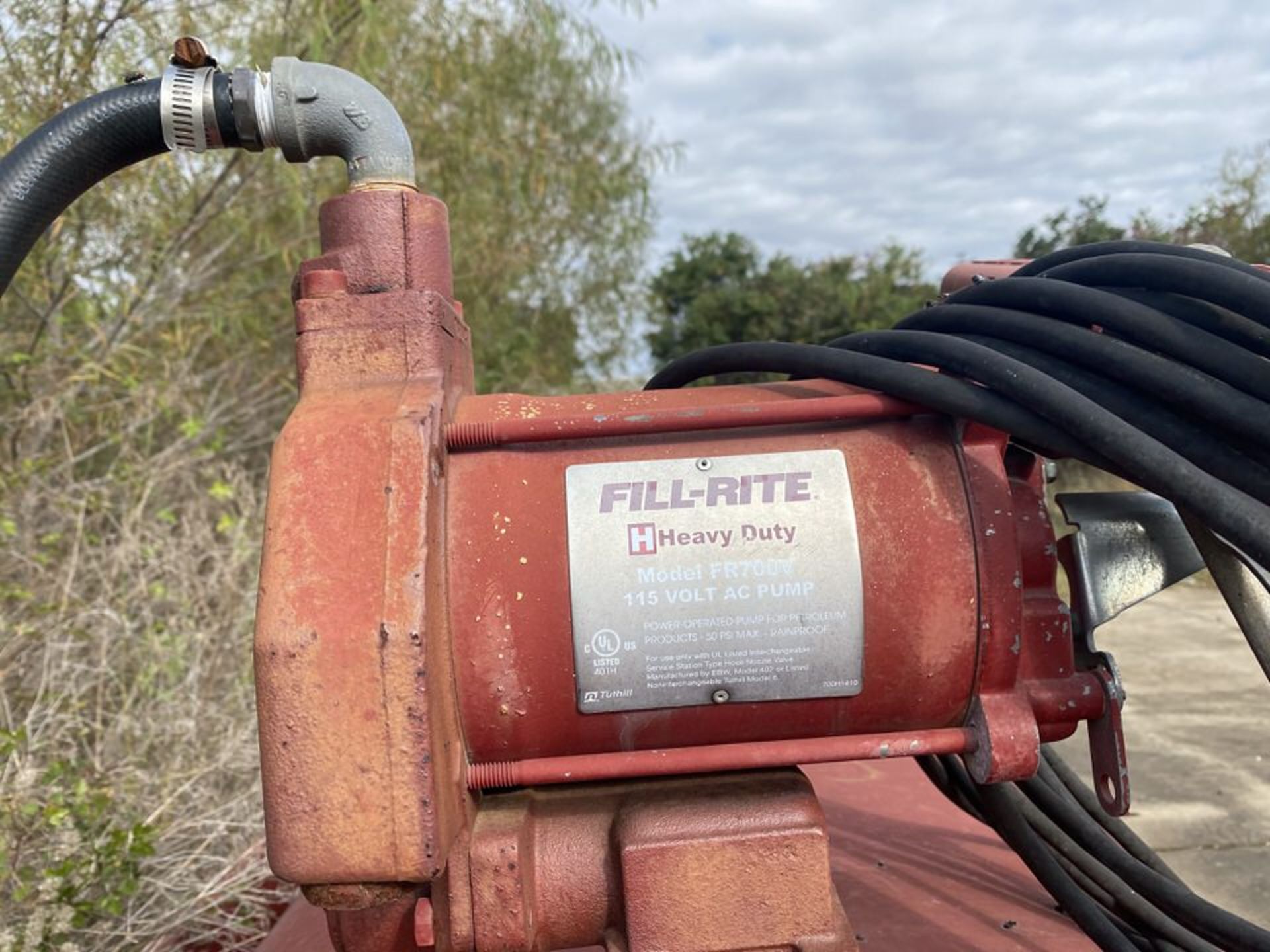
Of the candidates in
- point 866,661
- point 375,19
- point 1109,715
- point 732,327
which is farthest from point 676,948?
point 732,327

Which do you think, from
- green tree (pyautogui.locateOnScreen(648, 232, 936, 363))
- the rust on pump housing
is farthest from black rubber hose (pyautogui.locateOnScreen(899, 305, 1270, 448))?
green tree (pyautogui.locateOnScreen(648, 232, 936, 363))

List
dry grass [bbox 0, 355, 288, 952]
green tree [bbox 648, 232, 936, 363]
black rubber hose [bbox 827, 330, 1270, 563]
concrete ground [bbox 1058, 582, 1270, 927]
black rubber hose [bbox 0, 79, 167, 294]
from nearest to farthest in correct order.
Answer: black rubber hose [bbox 827, 330, 1270, 563] < black rubber hose [bbox 0, 79, 167, 294] < dry grass [bbox 0, 355, 288, 952] < concrete ground [bbox 1058, 582, 1270, 927] < green tree [bbox 648, 232, 936, 363]

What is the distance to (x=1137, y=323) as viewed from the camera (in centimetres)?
84

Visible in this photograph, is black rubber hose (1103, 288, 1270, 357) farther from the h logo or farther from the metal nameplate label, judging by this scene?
the h logo

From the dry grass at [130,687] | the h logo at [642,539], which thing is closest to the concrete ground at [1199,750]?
the h logo at [642,539]

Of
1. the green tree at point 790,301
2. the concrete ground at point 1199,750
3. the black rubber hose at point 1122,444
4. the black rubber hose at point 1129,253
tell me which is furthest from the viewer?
the green tree at point 790,301

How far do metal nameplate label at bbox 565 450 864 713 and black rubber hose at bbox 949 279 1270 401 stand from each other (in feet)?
0.93

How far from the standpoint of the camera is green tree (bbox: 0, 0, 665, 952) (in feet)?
5.94

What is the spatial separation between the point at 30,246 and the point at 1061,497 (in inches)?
49.4

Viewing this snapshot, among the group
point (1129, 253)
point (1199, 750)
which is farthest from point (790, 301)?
point (1129, 253)

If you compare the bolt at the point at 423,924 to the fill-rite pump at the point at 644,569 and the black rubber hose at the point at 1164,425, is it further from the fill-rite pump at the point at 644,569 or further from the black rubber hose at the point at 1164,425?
the black rubber hose at the point at 1164,425

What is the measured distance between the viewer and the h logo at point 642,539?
2.90 feet

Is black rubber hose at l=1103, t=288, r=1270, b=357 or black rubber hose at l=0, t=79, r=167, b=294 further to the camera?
black rubber hose at l=0, t=79, r=167, b=294

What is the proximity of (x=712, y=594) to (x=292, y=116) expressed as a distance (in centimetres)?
70
